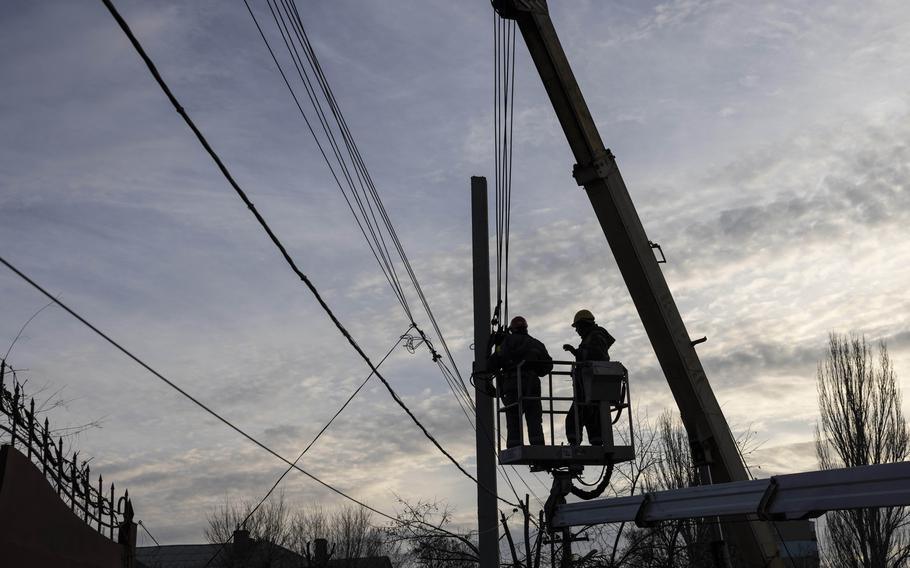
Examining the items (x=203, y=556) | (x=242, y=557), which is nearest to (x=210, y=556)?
(x=203, y=556)

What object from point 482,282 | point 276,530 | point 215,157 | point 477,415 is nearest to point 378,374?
point 477,415

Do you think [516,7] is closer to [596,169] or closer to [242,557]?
[596,169]

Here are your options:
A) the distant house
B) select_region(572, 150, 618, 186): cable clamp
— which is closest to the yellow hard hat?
select_region(572, 150, 618, 186): cable clamp

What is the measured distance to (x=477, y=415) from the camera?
11320mm

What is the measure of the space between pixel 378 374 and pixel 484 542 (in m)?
2.38

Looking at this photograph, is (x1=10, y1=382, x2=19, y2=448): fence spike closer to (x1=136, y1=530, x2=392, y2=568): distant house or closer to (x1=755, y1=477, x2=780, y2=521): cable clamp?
(x1=755, y1=477, x2=780, y2=521): cable clamp

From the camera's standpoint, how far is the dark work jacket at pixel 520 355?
1065 centimetres

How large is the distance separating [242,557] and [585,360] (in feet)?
117

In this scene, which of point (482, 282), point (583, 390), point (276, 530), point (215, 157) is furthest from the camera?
point (276, 530)

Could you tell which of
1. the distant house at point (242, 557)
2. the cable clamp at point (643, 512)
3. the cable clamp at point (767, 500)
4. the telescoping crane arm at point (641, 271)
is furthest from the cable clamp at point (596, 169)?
the distant house at point (242, 557)

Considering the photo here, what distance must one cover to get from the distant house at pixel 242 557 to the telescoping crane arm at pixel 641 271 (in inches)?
1191

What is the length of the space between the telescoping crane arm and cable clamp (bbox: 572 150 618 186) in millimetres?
12

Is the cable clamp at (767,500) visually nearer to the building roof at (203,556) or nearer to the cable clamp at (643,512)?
the cable clamp at (643,512)

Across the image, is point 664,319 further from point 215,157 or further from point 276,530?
point 276,530
